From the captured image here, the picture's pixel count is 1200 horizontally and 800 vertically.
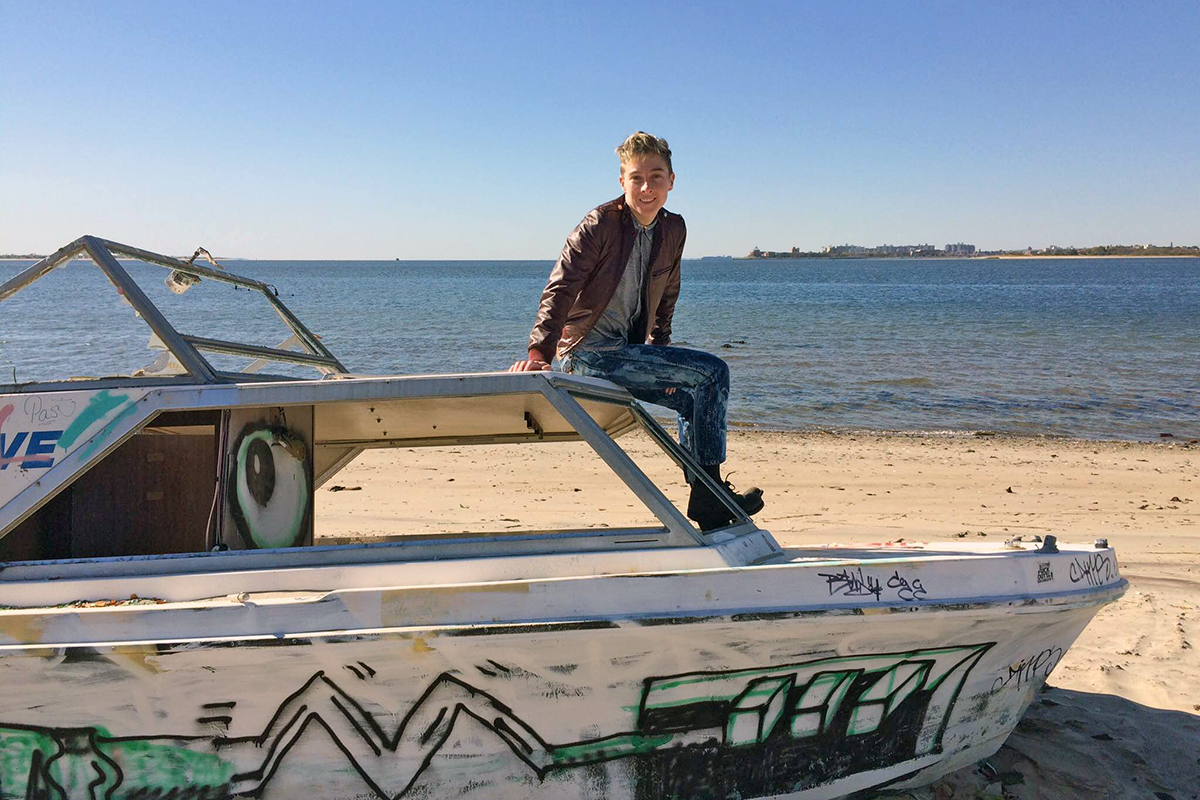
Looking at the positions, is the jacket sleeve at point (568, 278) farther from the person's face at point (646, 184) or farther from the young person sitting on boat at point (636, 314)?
the person's face at point (646, 184)

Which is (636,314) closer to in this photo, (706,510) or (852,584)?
(706,510)

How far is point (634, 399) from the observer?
3.63 m

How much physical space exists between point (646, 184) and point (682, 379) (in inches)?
30.2

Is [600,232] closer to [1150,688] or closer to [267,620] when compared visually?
[267,620]

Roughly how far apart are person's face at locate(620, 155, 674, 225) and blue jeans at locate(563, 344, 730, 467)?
21.4 inches

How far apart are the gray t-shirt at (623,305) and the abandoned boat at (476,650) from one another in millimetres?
722

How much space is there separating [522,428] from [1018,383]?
1483 centimetres

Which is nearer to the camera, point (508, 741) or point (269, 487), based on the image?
point (508, 741)

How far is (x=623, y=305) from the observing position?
3723 mm

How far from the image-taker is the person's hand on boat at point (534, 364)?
3238 millimetres
